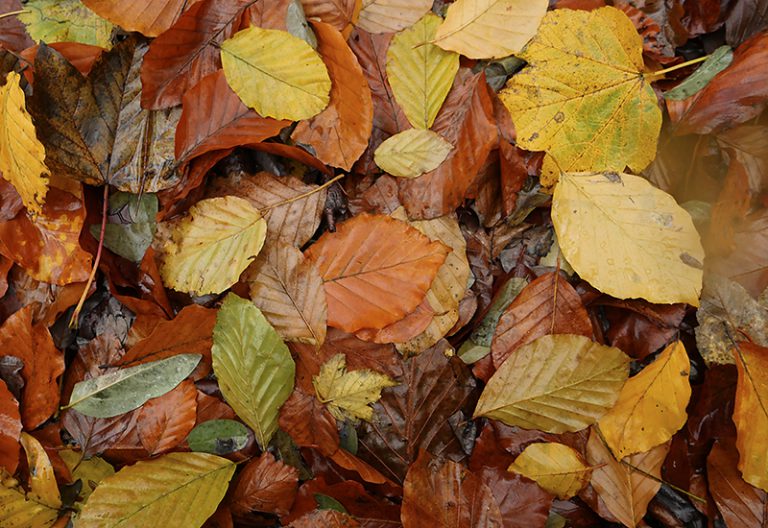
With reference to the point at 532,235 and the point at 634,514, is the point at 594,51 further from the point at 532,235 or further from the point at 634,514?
the point at 634,514

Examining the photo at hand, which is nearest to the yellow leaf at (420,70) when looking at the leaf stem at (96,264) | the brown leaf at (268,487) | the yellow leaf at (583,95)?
the yellow leaf at (583,95)

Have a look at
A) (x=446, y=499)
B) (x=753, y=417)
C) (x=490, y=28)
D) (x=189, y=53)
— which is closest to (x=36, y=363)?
(x=189, y=53)

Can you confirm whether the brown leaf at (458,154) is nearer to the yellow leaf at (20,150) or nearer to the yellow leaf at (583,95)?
the yellow leaf at (583,95)

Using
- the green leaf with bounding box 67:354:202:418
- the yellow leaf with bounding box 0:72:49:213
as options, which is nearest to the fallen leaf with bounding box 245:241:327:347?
the green leaf with bounding box 67:354:202:418

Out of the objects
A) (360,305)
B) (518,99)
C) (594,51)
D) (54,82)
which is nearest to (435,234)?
(360,305)

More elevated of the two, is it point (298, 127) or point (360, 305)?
point (298, 127)

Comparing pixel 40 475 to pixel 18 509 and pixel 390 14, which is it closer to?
pixel 18 509
